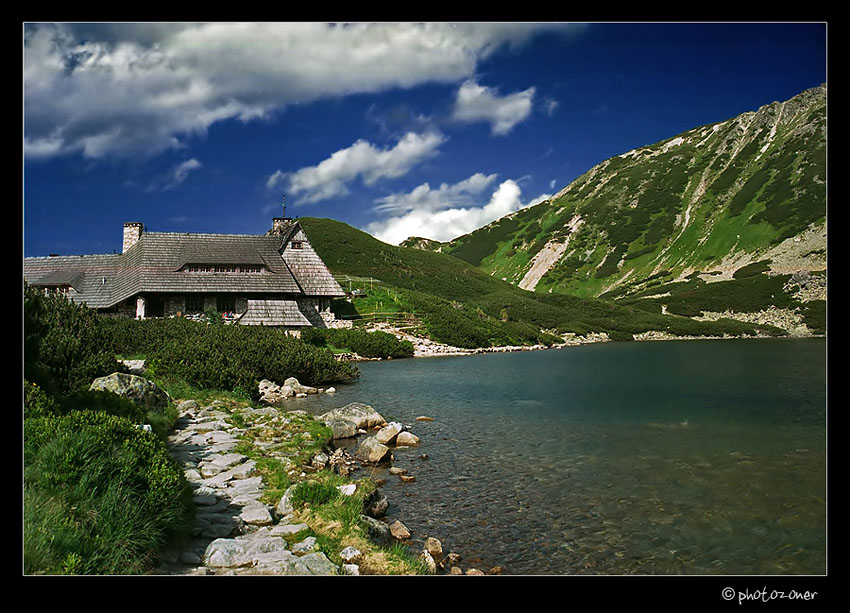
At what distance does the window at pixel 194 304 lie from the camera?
42375 millimetres

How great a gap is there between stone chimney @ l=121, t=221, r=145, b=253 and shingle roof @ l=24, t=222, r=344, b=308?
4.76ft

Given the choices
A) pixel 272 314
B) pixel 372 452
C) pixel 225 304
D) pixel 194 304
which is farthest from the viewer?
pixel 225 304

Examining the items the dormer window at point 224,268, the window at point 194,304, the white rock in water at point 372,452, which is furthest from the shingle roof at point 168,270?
the white rock in water at point 372,452

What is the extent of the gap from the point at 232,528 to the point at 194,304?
38635 millimetres

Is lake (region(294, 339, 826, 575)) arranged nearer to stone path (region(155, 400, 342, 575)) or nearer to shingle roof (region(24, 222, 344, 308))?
stone path (region(155, 400, 342, 575))

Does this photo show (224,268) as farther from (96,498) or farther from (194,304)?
(96,498)

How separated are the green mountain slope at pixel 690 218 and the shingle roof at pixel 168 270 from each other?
2755 inches

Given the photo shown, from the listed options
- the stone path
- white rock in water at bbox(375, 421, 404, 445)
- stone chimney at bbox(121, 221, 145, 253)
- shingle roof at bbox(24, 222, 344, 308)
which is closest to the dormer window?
shingle roof at bbox(24, 222, 344, 308)

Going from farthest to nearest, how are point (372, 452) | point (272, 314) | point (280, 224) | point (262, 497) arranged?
point (280, 224)
point (272, 314)
point (372, 452)
point (262, 497)

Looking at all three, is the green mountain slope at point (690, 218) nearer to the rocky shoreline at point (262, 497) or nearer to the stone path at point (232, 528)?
the rocky shoreline at point (262, 497)

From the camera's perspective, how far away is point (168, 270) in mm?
42094

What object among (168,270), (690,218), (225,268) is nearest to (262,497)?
(168,270)
